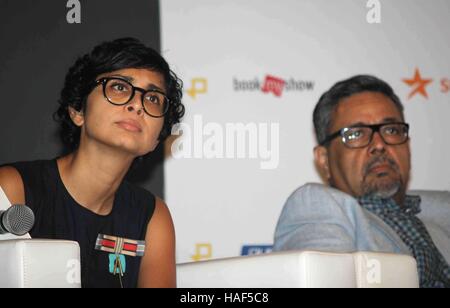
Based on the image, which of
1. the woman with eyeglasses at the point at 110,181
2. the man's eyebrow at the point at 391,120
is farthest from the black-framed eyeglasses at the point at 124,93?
the man's eyebrow at the point at 391,120

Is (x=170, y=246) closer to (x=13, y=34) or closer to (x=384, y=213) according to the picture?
(x=384, y=213)

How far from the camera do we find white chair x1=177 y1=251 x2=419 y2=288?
6.08 feet

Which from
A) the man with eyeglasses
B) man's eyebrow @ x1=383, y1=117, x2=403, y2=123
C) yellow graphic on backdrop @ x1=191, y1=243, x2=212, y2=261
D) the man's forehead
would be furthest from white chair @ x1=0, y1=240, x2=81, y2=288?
man's eyebrow @ x1=383, y1=117, x2=403, y2=123

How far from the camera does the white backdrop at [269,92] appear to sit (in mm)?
3361

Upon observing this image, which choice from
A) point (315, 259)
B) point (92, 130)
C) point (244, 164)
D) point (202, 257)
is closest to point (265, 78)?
point (244, 164)

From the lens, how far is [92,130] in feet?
8.27

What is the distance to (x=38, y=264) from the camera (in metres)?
1.75

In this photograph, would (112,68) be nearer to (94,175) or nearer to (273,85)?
(94,175)

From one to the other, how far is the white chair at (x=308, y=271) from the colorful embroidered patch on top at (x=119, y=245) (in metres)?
0.33

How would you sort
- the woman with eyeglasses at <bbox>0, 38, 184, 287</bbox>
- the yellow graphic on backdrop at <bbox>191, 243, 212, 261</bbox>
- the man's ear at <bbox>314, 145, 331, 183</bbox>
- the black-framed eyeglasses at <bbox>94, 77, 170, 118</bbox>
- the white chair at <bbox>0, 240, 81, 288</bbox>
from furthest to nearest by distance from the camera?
1. the yellow graphic on backdrop at <bbox>191, 243, 212, 261</bbox>
2. the man's ear at <bbox>314, 145, 331, 183</bbox>
3. the black-framed eyeglasses at <bbox>94, 77, 170, 118</bbox>
4. the woman with eyeglasses at <bbox>0, 38, 184, 287</bbox>
5. the white chair at <bbox>0, 240, 81, 288</bbox>

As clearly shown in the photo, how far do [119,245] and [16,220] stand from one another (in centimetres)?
72

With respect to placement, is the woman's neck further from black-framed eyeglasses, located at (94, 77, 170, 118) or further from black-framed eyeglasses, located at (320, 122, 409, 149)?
black-framed eyeglasses, located at (320, 122, 409, 149)

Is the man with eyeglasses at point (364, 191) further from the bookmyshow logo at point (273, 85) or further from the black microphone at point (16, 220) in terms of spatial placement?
the black microphone at point (16, 220)

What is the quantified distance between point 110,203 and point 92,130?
0.30m
